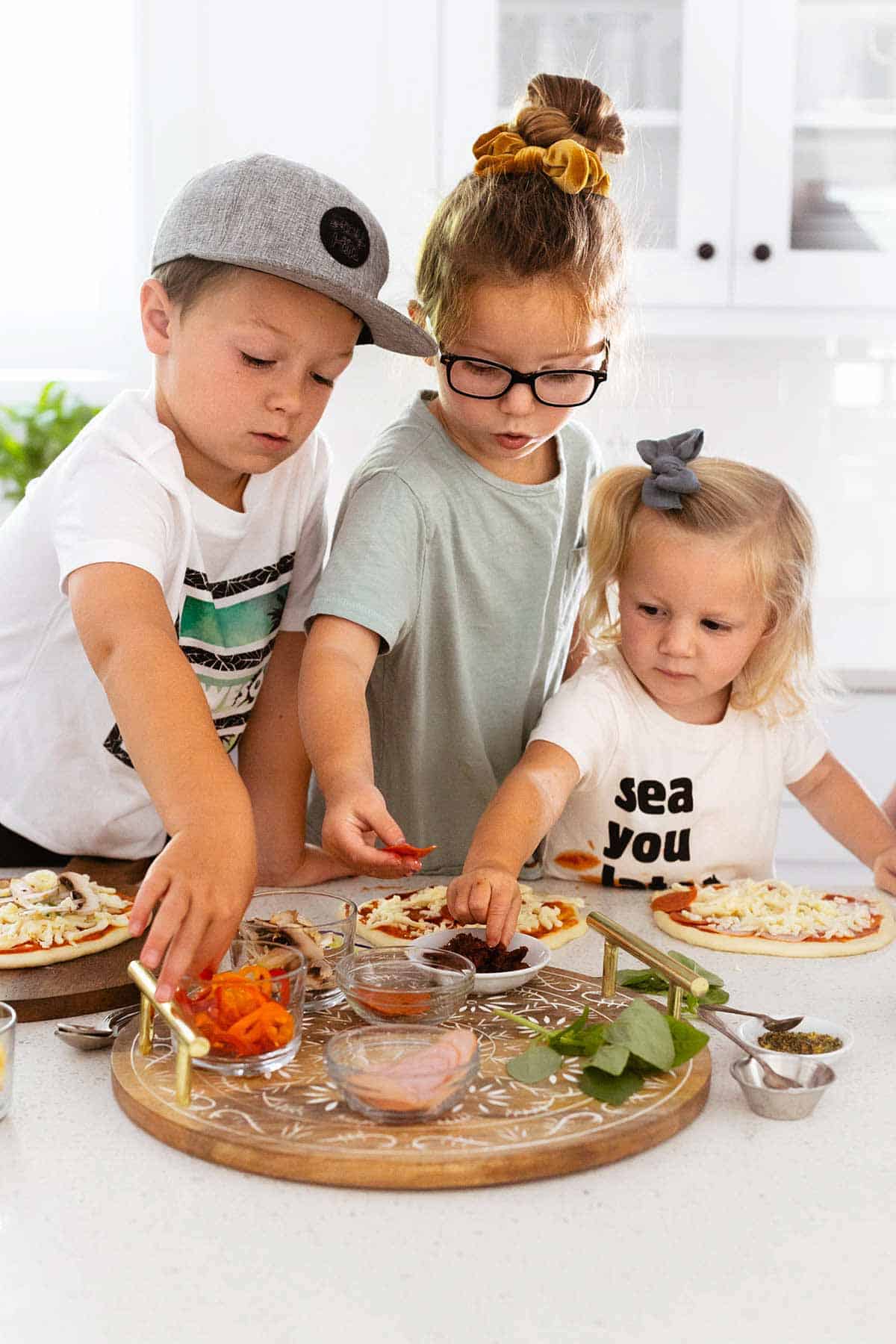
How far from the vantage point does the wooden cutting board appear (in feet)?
3.48

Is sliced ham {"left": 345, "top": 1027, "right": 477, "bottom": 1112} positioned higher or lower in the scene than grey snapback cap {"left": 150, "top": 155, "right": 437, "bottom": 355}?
lower

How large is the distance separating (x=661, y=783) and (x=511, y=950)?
20.4 inches

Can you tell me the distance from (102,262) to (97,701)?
2058mm

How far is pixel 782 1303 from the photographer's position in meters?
0.70

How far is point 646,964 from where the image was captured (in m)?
1.03

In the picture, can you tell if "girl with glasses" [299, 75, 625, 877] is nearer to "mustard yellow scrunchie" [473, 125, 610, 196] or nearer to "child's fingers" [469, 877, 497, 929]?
"mustard yellow scrunchie" [473, 125, 610, 196]

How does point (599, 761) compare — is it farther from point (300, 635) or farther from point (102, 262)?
point (102, 262)

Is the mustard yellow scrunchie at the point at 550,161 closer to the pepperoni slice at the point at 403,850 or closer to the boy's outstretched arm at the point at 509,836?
the boy's outstretched arm at the point at 509,836

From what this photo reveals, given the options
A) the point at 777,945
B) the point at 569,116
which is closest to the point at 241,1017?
the point at 777,945

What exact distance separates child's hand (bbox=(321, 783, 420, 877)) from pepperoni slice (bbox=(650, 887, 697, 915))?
0.33 m

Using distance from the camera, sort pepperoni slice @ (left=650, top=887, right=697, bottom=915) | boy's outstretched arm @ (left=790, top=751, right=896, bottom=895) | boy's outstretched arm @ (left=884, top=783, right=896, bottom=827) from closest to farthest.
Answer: pepperoni slice @ (left=650, top=887, right=697, bottom=915) → boy's outstretched arm @ (left=790, top=751, right=896, bottom=895) → boy's outstretched arm @ (left=884, top=783, right=896, bottom=827)

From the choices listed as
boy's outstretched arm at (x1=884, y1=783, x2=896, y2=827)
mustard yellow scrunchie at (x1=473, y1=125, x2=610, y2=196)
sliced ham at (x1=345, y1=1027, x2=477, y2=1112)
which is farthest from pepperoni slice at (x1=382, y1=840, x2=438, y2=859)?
boy's outstretched arm at (x1=884, y1=783, x2=896, y2=827)

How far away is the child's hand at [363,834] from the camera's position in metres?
1.10

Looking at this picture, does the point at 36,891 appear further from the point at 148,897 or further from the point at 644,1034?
the point at 644,1034
